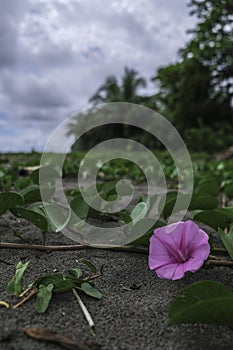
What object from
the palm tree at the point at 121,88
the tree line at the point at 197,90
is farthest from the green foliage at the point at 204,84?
the palm tree at the point at 121,88

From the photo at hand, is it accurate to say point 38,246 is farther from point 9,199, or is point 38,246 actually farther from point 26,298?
point 26,298

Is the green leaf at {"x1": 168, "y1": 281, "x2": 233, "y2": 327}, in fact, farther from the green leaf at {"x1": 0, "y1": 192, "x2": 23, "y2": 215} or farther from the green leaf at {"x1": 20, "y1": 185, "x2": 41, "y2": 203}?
the green leaf at {"x1": 20, "y1": 185, "x2": 41, "y2": 203}

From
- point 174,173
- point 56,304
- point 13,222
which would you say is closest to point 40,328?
point 56,304

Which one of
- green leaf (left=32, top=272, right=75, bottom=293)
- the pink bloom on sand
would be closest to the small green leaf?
green leaf (left=32, top=272, right=75, bottom=293)

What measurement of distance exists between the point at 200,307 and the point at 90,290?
235mm

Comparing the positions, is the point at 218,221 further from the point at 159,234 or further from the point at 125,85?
the point at 125,85

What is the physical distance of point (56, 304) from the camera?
73 centimetres

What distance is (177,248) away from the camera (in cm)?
78

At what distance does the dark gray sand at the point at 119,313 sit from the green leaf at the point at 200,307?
4cm

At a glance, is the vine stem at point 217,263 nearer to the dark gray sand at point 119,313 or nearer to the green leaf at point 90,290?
the dark gray sand at point 119,313

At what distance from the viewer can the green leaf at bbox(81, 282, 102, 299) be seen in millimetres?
752

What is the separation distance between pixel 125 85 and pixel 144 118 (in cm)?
793

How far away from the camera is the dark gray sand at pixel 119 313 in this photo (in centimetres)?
63

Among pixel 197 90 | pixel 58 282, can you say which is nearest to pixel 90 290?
pixel 58 282
